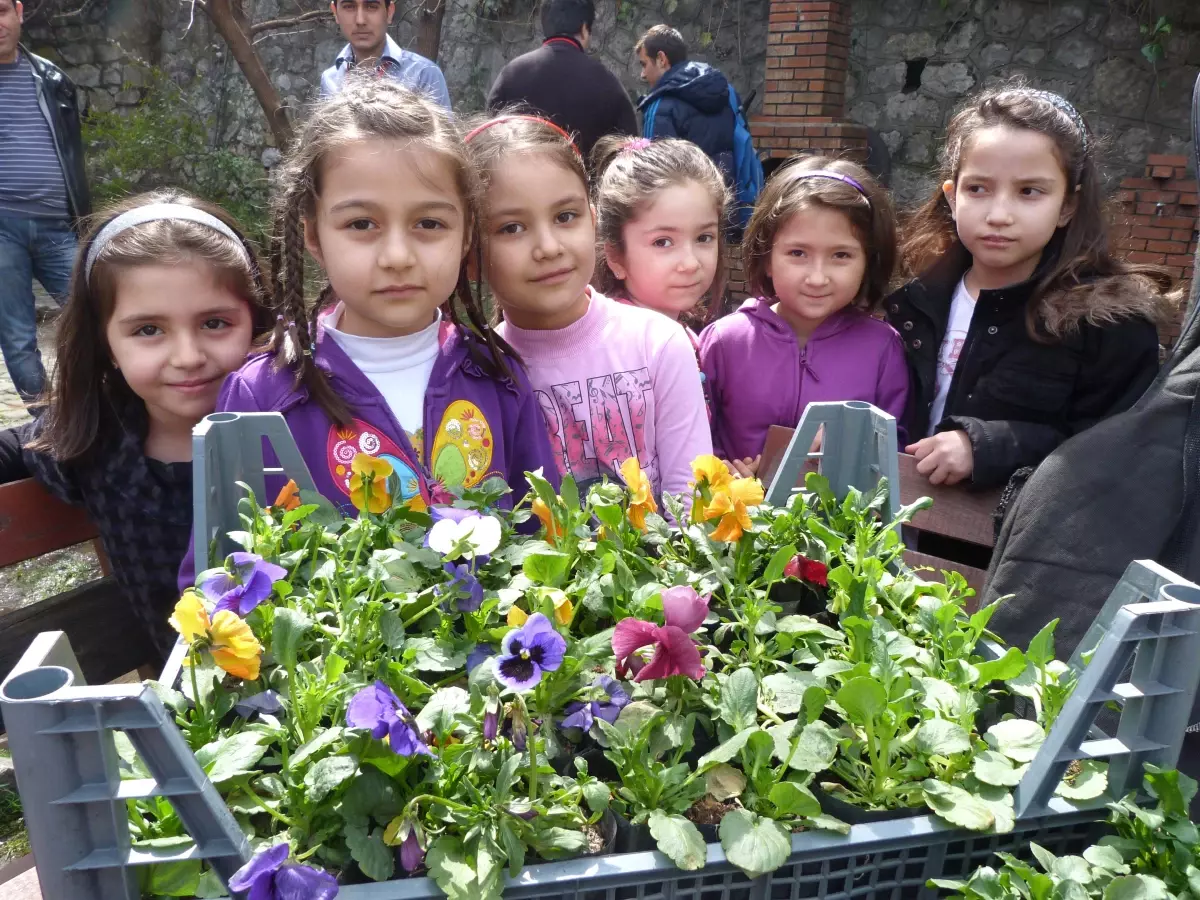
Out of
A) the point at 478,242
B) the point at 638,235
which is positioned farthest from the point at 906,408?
the point at 478,242

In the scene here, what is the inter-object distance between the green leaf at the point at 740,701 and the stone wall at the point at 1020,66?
233 inches

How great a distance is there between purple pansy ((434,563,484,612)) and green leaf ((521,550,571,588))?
0.05 metres

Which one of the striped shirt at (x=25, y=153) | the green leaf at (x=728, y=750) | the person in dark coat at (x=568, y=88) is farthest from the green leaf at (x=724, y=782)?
the striped shirt at (x=25, y=153)

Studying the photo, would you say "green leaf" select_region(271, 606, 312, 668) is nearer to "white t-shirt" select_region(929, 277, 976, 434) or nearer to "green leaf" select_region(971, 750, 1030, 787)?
"green leaf" select_region(971, 750, 1030, 787)

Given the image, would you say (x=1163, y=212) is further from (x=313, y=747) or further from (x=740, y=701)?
(x=313, y=747)

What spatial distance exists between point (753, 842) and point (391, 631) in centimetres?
35

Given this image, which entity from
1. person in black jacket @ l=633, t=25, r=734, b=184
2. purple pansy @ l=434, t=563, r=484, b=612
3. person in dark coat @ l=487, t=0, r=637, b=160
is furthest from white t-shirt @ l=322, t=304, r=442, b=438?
person in black jacket @ l=633, t=25, r=734, b=184

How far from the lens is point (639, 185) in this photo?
2.04m

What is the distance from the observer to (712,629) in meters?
0.91

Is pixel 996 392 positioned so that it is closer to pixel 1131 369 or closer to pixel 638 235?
pixel 1131 369

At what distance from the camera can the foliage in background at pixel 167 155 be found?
943 centimetres

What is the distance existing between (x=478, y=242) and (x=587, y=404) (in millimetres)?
340

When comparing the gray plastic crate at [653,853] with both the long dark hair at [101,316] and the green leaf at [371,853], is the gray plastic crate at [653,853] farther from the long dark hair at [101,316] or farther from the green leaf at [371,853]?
the long dark hair at [101,316]

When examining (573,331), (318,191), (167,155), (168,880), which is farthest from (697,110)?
(167,155)
